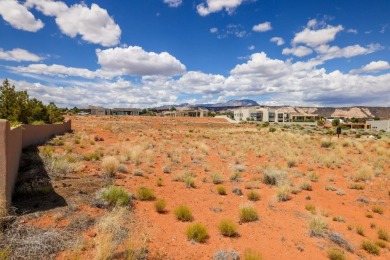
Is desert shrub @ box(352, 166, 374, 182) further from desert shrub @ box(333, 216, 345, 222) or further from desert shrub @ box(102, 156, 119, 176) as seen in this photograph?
desert shrub @ box(102, 156, 119, 176)

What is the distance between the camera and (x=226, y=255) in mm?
7102

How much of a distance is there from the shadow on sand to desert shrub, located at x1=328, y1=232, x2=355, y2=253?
8.51 metres

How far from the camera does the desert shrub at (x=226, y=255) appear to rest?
23.0 ft

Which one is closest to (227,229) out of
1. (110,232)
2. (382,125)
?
(110,232)

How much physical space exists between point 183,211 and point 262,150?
701 inches

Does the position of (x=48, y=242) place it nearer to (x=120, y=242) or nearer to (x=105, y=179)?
(x=120, y=242)

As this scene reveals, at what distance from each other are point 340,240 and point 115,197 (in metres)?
7.39

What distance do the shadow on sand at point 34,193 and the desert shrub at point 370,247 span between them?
30.8 feet

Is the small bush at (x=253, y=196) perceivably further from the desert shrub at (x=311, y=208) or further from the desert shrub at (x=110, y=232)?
the desert shrub at (x=110, y=232)

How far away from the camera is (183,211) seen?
9.27m

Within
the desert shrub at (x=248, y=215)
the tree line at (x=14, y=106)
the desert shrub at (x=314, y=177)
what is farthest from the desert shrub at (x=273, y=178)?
the tree line at (x=14, y=106)

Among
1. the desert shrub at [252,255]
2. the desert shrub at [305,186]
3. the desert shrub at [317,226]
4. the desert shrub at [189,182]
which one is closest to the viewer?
the desert shrub at [252,255]

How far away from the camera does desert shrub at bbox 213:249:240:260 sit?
7.01m

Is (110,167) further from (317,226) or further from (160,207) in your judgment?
(317,226)
